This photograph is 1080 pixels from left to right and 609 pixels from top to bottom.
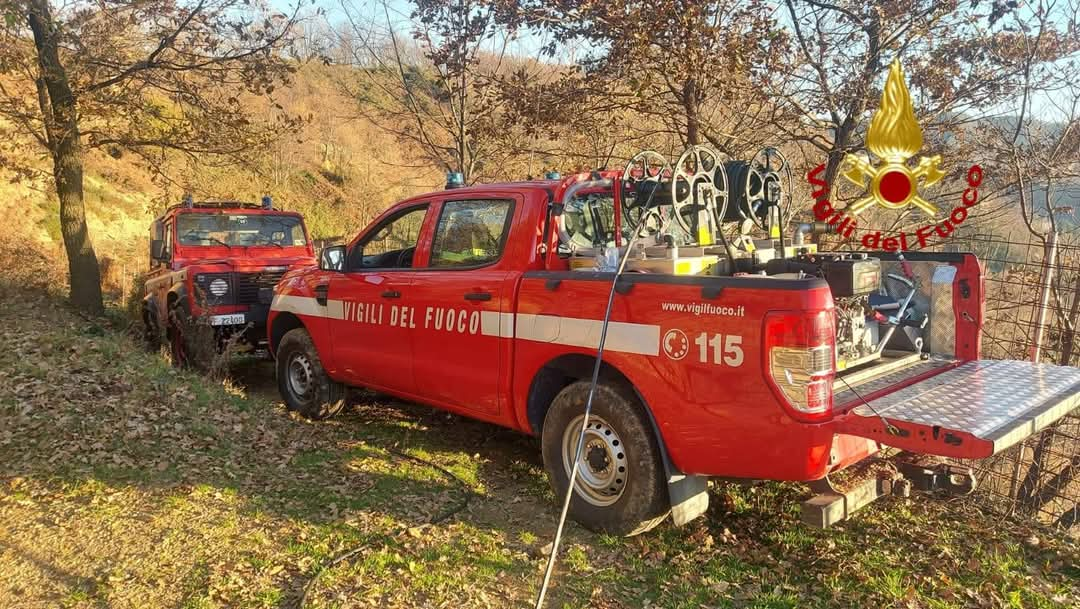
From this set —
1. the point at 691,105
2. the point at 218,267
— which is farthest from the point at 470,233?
the point at 218,267

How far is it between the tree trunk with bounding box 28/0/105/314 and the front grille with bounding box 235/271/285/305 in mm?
4310

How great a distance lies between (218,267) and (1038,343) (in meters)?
8.11

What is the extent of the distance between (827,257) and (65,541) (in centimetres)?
454

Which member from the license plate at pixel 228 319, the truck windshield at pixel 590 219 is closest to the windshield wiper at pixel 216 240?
the license plate at pixel 228 319

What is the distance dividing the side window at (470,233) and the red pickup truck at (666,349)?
0.01m

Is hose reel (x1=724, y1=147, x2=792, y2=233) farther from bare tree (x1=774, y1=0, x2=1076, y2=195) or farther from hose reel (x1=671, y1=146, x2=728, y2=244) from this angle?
bare tree (x1=774, y1=0, x2=1076, y2=195)

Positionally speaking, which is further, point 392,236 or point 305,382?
point 305,382

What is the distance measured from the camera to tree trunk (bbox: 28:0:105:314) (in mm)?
→ 9344

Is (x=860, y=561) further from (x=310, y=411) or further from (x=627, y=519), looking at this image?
(x=310, y=411)

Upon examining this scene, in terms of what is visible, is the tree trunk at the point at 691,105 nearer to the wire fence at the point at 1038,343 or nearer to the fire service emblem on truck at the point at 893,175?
the fire service emblem on truck at the point at 893,175

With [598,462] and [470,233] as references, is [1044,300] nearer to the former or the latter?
[598,462]

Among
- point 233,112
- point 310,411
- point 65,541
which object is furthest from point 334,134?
point 65,541

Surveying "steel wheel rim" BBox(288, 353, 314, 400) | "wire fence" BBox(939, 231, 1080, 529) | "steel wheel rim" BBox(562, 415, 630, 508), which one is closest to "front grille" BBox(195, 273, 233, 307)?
"steel wheel rim" BBox(288, 353, 314, 400)

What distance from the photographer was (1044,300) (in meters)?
5.31
